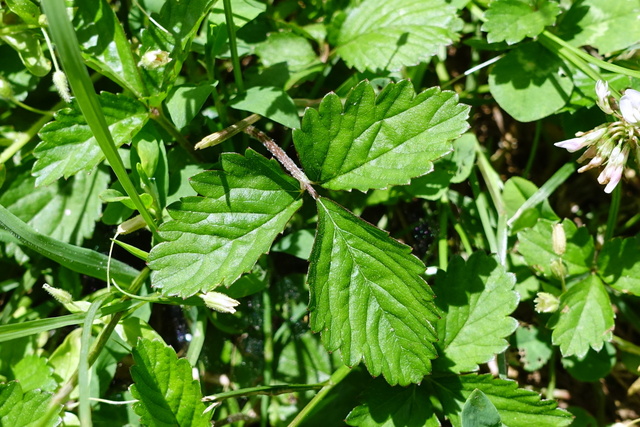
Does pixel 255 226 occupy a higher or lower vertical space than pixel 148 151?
lower

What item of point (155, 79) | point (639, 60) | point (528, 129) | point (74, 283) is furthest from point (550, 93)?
point (74, 283)

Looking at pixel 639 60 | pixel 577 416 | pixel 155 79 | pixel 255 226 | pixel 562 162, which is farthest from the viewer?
pixel 562 162

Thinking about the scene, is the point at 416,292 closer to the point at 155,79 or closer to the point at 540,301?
the point at 540,301

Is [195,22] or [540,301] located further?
[540,301]

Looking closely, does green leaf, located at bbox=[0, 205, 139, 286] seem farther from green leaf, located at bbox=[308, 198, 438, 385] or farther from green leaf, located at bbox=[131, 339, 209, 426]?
green leaf, located at bbox=[308, 198, 438, 385]

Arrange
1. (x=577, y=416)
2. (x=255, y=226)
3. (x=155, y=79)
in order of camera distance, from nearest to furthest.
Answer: (x=255, y=226) → (x=155, y=79) → (x=577, y=416)

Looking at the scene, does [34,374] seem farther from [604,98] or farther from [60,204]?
[604,98]

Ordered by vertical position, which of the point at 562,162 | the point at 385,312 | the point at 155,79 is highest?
the point at 155,79

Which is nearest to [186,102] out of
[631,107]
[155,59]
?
[155,59]
